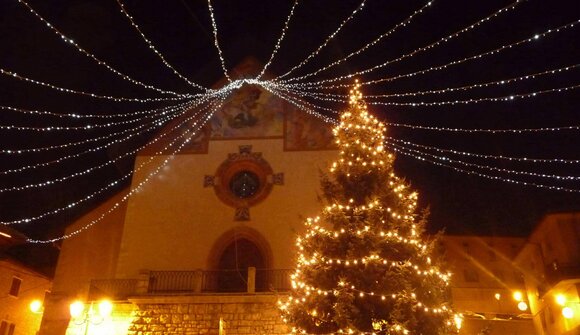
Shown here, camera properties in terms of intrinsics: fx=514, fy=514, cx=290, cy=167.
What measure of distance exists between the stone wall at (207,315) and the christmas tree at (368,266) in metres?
4.12

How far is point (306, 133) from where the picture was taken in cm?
1608

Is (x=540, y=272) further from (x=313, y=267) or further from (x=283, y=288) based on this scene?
(x=313, y=267)

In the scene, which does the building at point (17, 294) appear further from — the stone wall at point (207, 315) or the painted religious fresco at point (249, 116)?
the painted religious fresco at point (249, 116)

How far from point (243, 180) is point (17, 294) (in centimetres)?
1084

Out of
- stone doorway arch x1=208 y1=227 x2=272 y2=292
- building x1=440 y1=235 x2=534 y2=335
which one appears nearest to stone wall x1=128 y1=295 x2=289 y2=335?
stone doorway arch x1=208 y1=227 x2=272 y2=292

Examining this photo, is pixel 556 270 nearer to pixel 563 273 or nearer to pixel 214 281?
pixel 563 273

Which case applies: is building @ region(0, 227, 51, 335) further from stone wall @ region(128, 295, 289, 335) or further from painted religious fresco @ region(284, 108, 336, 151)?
painted religious fresco @ region(284, 108, 336, 151)

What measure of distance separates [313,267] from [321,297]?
54 centimetres

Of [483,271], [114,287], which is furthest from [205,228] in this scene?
[483,271]

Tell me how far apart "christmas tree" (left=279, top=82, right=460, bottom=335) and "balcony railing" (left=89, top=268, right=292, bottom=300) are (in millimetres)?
5038

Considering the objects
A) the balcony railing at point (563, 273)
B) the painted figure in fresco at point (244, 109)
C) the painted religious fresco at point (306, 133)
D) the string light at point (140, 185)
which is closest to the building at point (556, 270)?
the balcony railing at point (563, 273)

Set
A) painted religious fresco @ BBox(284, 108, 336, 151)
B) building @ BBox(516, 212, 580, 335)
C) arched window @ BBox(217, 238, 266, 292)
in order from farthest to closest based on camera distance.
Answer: building @ BBox(516, 212, 580, 335) → painted religious fresco @ BBox(284, 108, 336, 151) → arched window @ BBox(217, 238, 266, 292)

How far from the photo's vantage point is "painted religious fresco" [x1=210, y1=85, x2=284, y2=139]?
53.7 ft

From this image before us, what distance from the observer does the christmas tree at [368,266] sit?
27.3ft
